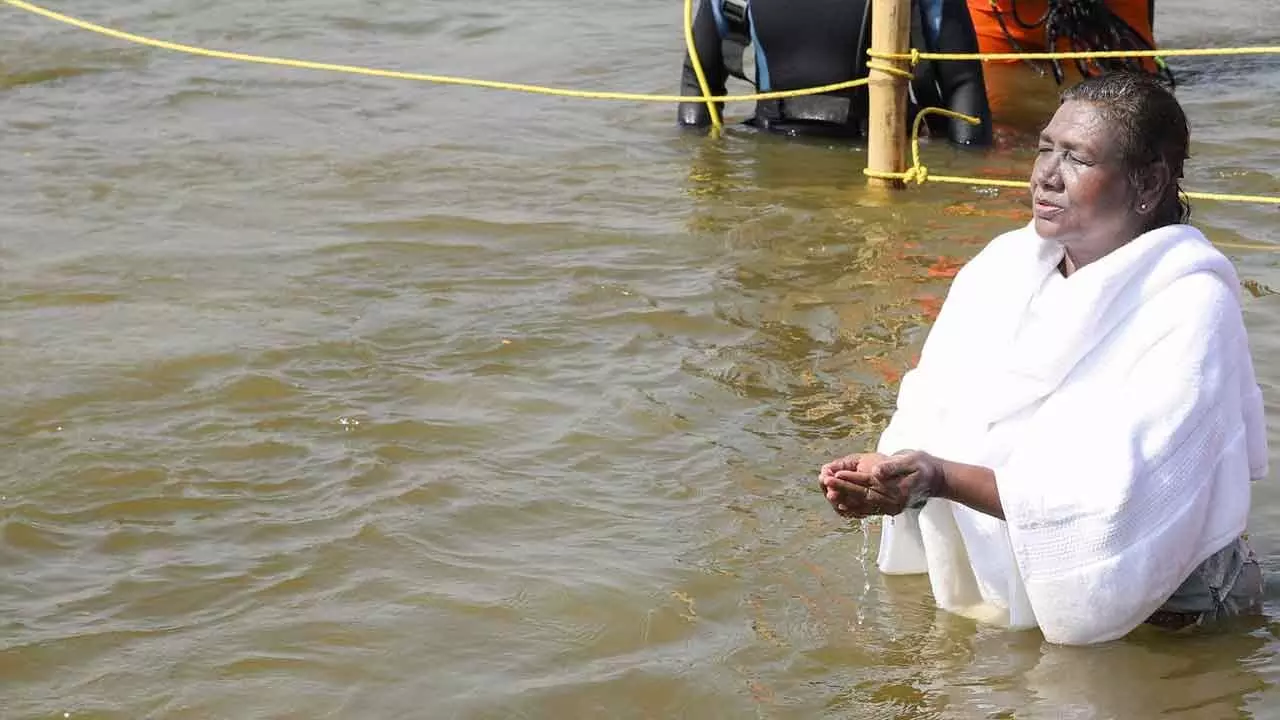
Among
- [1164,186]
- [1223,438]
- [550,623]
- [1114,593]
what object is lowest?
[550,623]

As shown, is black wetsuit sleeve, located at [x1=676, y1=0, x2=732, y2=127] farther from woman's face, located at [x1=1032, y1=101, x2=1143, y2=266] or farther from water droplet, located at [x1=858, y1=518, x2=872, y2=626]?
woman's face, located at [x1=1032, y1=101, x2=1143, y2=266]

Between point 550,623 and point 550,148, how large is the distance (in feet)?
14.5

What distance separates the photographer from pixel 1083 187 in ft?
9.15

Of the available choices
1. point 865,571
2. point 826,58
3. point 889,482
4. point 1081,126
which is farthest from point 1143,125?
point 826,58

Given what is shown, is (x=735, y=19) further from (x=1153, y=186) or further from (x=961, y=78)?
(x=1153, y=186)

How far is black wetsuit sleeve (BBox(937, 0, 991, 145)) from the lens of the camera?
635 centimetres

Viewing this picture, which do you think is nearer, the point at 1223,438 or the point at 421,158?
the point at 1223,438

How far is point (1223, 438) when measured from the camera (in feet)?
9.10

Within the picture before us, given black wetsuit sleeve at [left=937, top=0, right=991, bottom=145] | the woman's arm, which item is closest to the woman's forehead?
the woman's arm

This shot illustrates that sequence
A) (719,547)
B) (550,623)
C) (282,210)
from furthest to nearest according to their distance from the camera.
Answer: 1. (282,210)
2. (719,547)
3. (550,623)

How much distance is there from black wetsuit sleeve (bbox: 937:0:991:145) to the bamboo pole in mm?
428

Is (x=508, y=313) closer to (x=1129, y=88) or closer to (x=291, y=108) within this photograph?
(x=1129, y=88)

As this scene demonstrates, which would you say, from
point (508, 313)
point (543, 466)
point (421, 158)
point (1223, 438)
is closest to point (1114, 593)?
point (1223, 438)

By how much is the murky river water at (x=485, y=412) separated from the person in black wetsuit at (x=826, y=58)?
0.16m
